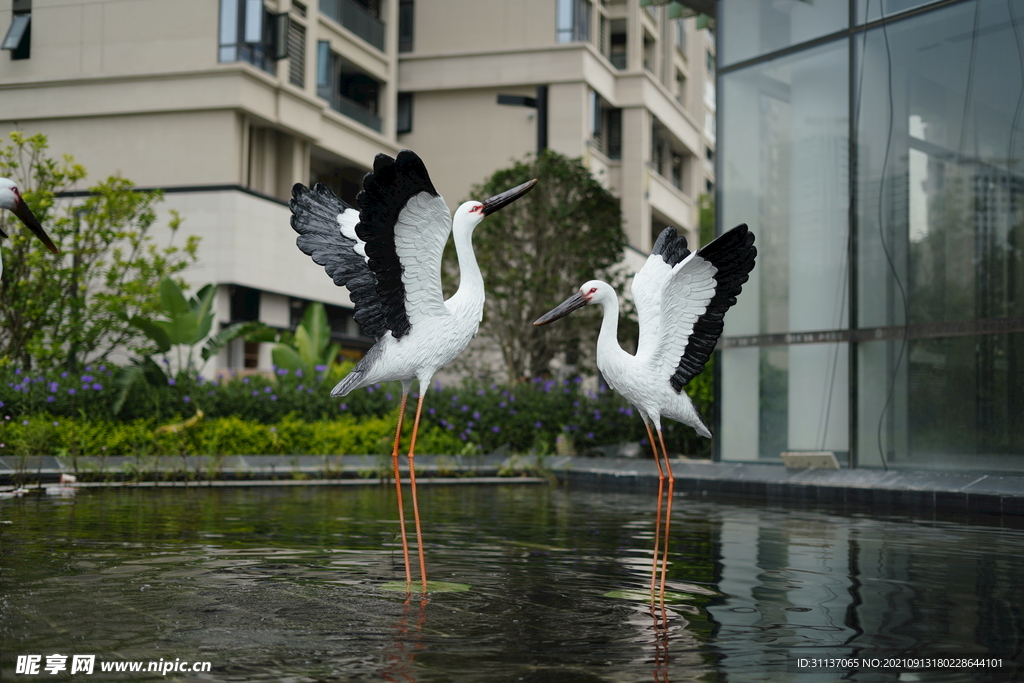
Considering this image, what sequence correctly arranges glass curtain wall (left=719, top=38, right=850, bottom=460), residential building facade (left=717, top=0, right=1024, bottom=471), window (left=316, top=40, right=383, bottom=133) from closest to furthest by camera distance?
residential building facade (left=717, top=0, right=1024, bottom=471), glass curtain wall (left=719, top=38, right=850, bottom=460), window (left=316, top=40, right=383, bottom=133)

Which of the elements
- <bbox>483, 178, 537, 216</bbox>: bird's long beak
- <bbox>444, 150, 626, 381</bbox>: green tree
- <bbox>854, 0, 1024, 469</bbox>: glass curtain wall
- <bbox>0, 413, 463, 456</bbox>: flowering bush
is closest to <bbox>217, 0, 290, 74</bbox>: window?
<bbox>444, 150, 626, 381</bbox>: green tree

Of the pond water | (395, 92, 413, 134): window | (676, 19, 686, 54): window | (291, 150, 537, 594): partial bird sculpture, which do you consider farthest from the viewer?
(676, 19, 686, 54): window

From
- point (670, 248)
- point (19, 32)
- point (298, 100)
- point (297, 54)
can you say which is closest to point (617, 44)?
point (297, 54)

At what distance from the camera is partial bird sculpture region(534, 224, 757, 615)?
569 centimetres

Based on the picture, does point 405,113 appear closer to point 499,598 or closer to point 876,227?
point 876,227

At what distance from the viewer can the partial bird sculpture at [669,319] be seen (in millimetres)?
5691

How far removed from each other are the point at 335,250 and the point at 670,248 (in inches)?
75.3

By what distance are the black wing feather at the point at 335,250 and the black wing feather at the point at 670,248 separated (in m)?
1.62

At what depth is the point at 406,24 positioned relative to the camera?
3359 cm

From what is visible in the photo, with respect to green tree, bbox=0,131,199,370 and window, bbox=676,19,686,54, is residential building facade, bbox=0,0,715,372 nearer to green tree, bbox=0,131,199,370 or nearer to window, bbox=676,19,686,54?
green tree, bbox=0,131,199,370

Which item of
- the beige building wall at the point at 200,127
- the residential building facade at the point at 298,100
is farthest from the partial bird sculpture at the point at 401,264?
the beige building wall at the point at 200,127

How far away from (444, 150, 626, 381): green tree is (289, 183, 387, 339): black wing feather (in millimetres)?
12375

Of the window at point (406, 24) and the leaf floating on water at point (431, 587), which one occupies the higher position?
the window at point (406, 24)

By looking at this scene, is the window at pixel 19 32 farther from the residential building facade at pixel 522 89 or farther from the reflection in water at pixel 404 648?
the residential building facade at pixel 522 89
